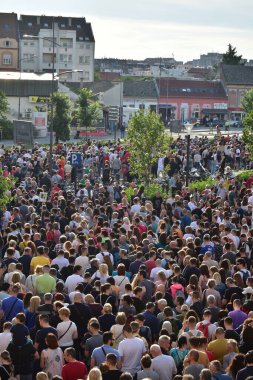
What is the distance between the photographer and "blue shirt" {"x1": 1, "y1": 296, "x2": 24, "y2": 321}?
16.1m

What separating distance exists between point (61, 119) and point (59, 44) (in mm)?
57075

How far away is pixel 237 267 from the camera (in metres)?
19.2

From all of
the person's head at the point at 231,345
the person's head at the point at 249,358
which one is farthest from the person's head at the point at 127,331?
the person's head at the point at 249,358

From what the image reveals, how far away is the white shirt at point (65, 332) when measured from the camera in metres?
15.2

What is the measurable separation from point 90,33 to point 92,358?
133 metres

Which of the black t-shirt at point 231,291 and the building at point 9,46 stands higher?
the building at point 9,46

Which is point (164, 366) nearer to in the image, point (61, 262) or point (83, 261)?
point (83, 261)

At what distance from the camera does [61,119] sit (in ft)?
259

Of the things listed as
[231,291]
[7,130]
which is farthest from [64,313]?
[7,130]

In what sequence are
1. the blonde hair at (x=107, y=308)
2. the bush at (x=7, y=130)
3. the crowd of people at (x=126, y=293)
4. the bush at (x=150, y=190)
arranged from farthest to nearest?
the bush at (x=7, y=130) < the bush at (x=150, y=190) < the blonde hair at (x=107, y=308) < the crowd of people at (x=126, y=293)

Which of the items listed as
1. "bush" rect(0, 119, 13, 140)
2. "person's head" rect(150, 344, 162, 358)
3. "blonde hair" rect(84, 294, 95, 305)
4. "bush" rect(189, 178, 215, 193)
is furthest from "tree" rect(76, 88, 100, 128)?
"person's head" rect(150, 344, 162, 358)

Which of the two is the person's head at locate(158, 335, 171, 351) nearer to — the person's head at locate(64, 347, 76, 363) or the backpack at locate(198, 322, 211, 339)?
the backpack at locate(198, 322, 211, 339)

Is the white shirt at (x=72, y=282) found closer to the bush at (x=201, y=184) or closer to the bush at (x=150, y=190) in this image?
the bush at (x=150, y=190)

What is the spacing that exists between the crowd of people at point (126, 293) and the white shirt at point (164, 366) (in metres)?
0.01
